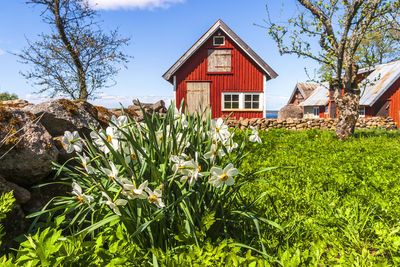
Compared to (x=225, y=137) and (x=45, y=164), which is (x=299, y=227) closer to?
(x=225, y=137)

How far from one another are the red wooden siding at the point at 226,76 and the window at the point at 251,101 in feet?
0.99

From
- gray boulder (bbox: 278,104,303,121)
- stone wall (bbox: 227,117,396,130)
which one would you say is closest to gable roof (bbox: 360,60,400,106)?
stone wall (bbox: 227,117,396,130)

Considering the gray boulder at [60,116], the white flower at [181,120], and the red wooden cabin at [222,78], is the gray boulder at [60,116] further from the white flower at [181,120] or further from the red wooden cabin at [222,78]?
the red wooden cabin at [222,78]

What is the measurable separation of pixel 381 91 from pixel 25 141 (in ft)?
77.9

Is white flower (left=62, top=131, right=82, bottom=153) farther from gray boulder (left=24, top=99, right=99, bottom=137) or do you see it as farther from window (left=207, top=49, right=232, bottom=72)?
window (left=207, top=49, right=232, bottom=72)

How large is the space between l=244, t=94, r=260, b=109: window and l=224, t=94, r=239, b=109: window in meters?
0.52

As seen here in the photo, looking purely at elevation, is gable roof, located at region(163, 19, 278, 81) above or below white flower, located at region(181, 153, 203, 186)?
above

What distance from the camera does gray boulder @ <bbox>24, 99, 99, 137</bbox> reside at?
9.25ft

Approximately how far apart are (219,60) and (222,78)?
1.05 metres

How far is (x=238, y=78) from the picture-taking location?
1605 cm

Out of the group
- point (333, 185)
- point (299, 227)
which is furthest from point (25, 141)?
point (333, 185)

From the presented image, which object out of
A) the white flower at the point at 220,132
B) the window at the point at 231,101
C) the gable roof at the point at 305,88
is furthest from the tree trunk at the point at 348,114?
the gable roof at the point at 305,88

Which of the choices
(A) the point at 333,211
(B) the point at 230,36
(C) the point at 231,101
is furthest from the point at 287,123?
(A) the point at 333,211

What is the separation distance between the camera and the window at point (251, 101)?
16125 millimetres
